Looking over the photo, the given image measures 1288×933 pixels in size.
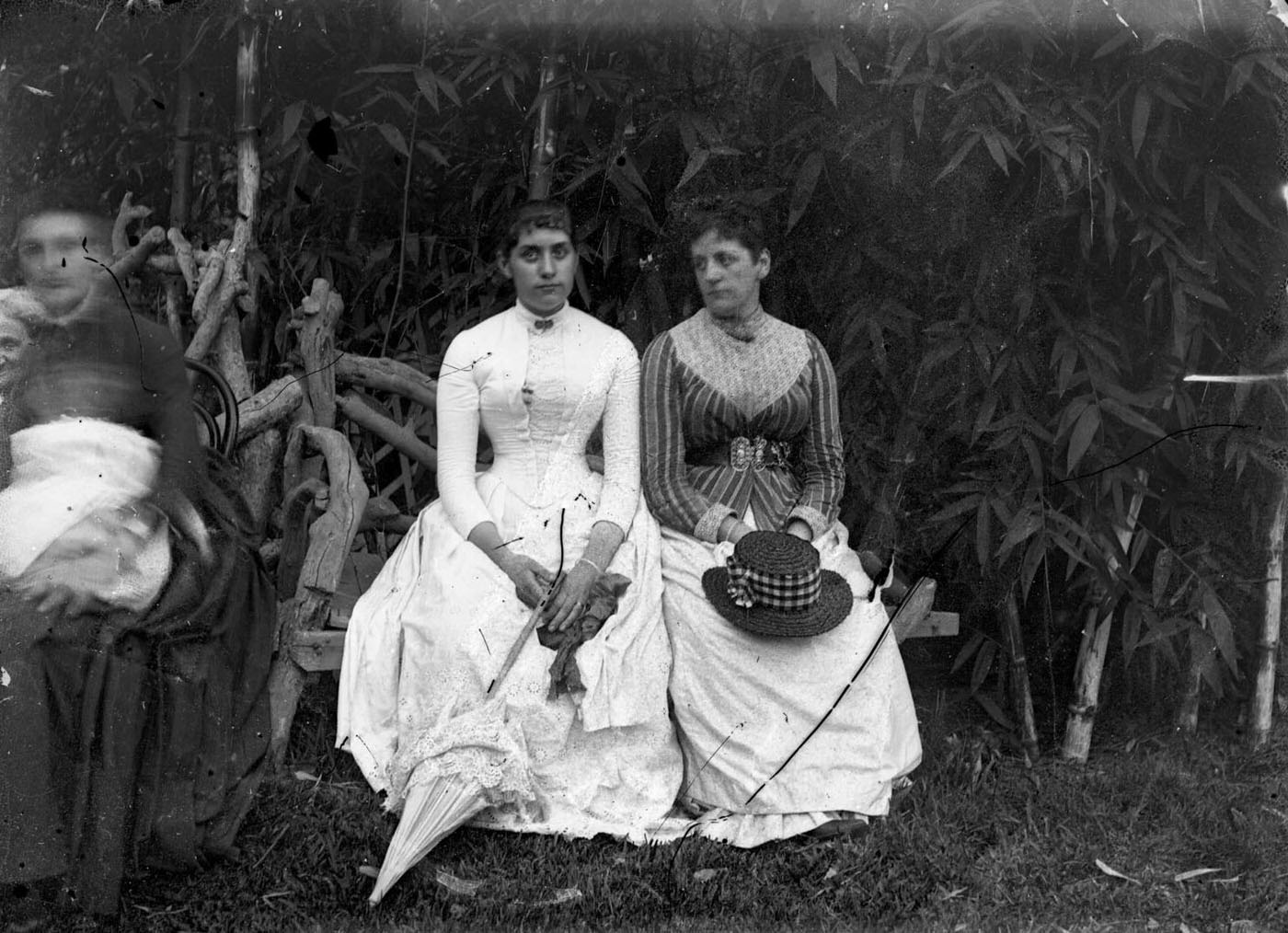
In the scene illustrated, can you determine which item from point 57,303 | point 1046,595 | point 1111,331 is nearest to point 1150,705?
point 1046,595

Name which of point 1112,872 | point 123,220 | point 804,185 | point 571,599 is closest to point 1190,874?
point 1112,872

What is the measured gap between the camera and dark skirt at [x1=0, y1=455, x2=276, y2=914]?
3256 mm

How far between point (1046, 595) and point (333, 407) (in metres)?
2.69

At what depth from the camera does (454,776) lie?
3592 mm

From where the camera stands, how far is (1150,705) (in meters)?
4.86

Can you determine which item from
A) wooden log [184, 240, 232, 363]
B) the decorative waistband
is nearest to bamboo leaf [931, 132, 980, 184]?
the decorative waistband

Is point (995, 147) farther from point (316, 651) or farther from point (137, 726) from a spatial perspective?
point (137, 726)

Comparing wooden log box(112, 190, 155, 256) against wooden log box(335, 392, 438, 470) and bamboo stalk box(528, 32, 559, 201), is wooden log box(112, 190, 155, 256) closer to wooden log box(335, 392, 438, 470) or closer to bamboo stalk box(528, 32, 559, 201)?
wooden log box(335, 392, 438, 470)

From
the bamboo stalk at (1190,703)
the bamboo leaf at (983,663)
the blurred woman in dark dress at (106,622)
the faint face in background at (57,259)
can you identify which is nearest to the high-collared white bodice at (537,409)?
the blurred woman in dark dress at (106,622)

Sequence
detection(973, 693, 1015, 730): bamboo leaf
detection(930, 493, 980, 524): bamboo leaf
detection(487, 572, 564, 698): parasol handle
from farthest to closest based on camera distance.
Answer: detection(973, 693, 1015, 730): bamboo leaf
detection(930, 493, 980, 524): bamboo leaf
detection(487, 572, 564, 698): parasol handle

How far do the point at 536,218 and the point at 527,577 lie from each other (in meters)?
1.11

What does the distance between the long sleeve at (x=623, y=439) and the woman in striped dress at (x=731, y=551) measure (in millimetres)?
Answer: 77

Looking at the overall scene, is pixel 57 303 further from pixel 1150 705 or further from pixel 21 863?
pixel 1150 705

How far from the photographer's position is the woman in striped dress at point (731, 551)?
3.96 metres
